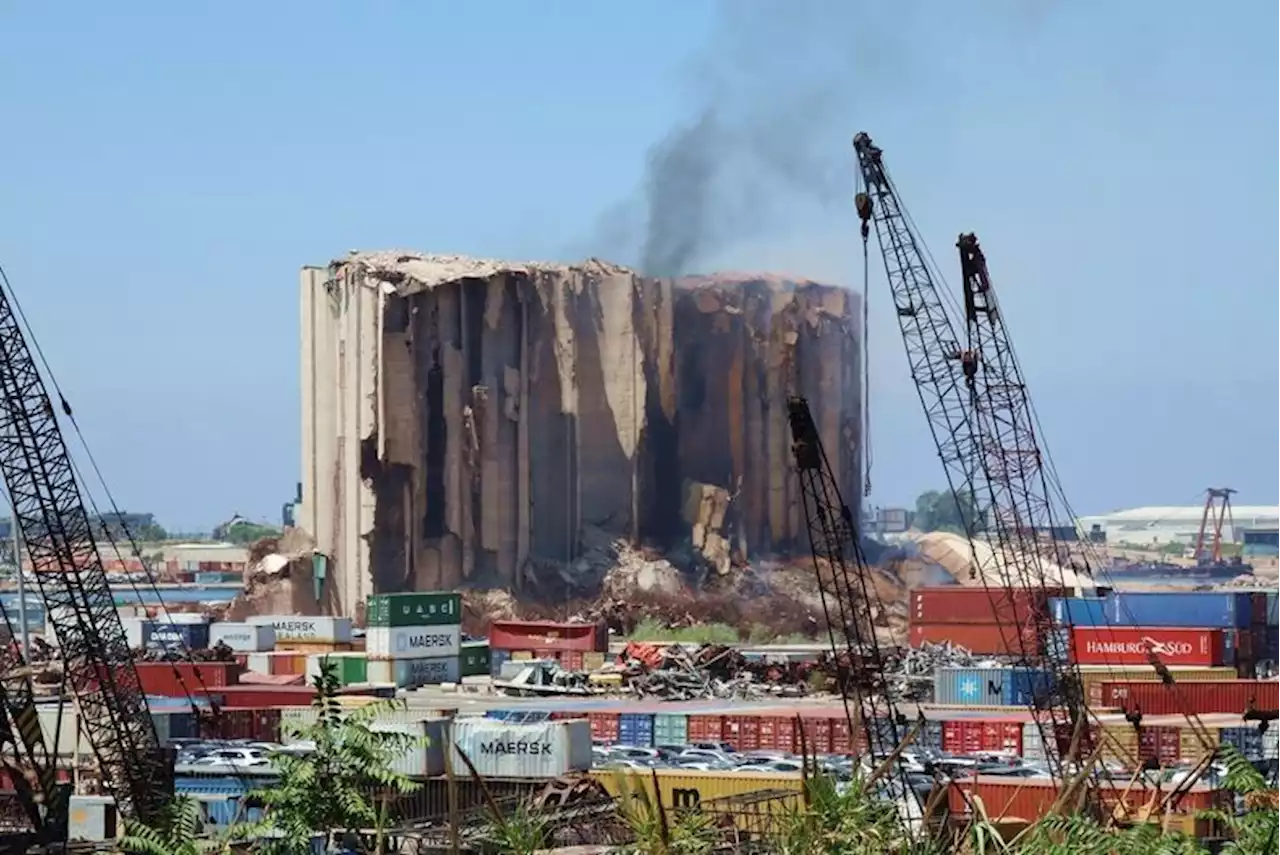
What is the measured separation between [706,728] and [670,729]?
61.8 inches

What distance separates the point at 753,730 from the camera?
73.2m

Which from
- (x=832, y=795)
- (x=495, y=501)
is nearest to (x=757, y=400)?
(x=495, y=501)

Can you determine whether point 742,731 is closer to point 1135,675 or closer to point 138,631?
point 1135,675

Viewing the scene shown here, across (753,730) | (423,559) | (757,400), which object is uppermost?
(757,400)

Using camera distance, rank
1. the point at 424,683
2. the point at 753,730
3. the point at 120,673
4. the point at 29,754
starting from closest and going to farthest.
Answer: the point at 29,754 < the point at 120,673 < the point at 753,730 < the point at 424,683

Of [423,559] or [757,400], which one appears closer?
[423,559]

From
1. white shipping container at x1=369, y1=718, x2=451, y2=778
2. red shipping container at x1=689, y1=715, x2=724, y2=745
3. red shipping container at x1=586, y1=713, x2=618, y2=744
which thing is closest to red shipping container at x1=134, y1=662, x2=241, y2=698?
red shipping container at x1=586, y1=713, x2=618, y2=744

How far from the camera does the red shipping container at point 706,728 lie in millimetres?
73625

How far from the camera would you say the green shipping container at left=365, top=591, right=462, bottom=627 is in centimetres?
10856

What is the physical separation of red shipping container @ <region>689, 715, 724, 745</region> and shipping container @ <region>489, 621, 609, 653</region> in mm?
44156

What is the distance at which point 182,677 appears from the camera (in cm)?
8906

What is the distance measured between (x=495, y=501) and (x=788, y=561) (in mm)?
22668

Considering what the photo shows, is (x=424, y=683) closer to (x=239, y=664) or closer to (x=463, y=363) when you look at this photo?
(x=239, y=664)

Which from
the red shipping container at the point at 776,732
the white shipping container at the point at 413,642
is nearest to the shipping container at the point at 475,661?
the white shipping container at the point at 413,642
